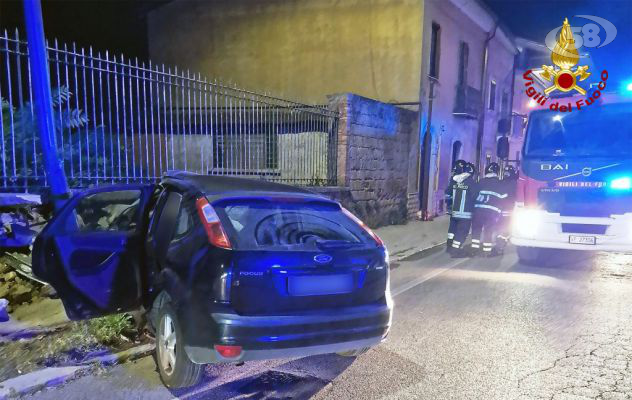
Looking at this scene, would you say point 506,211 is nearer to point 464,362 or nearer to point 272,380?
point 464,362

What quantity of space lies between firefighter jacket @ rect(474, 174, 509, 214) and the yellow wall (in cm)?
542

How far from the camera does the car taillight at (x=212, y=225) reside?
281 centimetres

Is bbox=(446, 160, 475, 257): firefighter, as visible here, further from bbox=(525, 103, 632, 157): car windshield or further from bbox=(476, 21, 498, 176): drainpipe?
bbox=(476, 21, 498, 176): drainpipe

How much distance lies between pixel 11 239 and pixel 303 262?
3855 millimetres

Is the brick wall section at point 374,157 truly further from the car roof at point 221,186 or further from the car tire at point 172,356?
the car tire at point 172,356

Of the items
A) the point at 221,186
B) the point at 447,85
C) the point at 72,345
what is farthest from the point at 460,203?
the point at 447,85

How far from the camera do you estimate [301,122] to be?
9.97 meters

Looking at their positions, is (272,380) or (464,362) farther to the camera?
(464,362)

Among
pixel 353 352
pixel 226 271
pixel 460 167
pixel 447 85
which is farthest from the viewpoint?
pixel 447 85

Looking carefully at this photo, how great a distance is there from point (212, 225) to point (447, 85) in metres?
13.4

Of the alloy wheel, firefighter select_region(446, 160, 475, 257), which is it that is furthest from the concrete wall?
the alloy wheel

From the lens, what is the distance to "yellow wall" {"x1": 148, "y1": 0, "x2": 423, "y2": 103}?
12.8 meters

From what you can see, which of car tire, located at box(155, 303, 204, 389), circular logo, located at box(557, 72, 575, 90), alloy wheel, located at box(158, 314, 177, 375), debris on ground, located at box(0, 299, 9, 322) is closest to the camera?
car tire, located at box(155, 303, 204, 389)

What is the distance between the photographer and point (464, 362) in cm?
363
